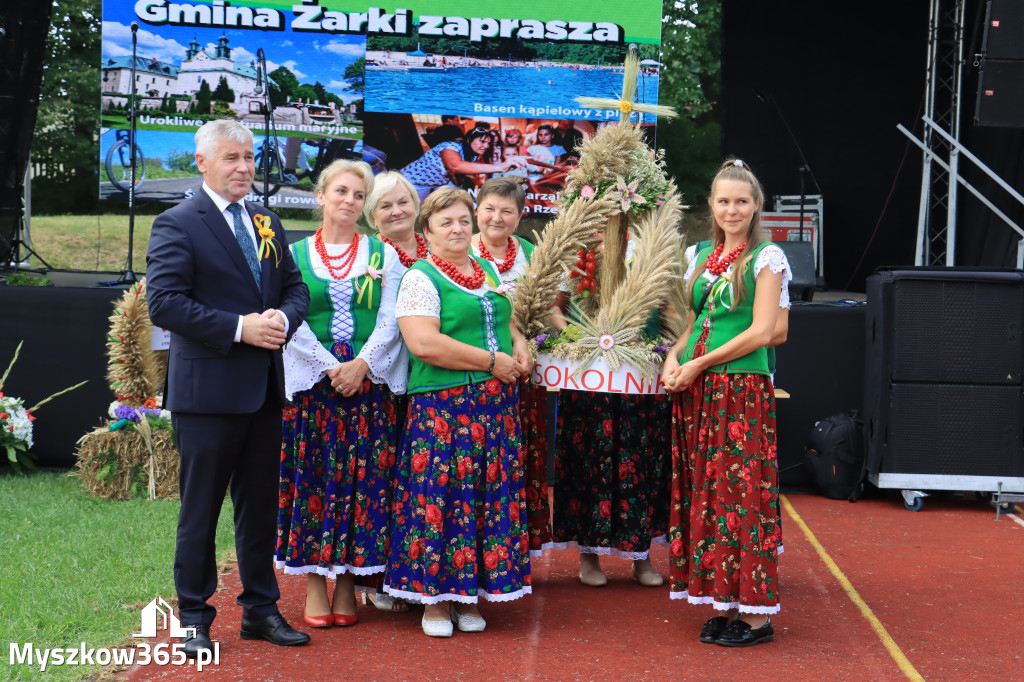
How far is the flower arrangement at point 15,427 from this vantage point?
→ 5.79 metres

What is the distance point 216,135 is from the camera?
299cm

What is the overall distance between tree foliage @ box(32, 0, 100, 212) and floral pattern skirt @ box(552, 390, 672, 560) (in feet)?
47.1

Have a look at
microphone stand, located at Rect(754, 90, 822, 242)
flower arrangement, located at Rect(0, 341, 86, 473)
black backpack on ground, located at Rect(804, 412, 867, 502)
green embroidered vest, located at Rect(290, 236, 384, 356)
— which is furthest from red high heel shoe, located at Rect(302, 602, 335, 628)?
microphone stand, located at Rect(754, 90, 822, 242)

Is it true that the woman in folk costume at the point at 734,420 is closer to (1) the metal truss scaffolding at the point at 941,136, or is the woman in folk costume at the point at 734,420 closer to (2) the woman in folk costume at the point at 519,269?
(2) the woman in folk costume at the point at 519,269

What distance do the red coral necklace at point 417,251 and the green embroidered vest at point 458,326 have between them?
386 millimetres

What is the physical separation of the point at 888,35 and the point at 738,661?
8.43 meters

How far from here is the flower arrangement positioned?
228 inches

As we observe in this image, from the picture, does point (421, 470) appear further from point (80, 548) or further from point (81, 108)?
point (81, 108)

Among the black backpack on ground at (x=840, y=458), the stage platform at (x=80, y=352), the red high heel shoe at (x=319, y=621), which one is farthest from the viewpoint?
the stage platform at (x=80, y=352)

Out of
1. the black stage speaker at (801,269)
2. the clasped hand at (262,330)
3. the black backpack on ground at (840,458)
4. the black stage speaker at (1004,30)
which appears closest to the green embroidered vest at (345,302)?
the clasped hand at (262,330)

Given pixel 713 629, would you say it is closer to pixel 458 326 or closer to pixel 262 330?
pixel 458 326

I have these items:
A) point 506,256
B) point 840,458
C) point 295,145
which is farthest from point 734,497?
point 295,145

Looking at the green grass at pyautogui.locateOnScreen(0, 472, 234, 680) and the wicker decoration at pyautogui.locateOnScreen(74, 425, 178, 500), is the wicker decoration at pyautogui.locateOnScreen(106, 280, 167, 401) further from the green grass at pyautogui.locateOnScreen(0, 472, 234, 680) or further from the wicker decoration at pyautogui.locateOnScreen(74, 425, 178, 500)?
the green grass at pyautogui.locateOnScreen(0, 472, 234, 680)

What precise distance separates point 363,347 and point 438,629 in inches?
39.7
